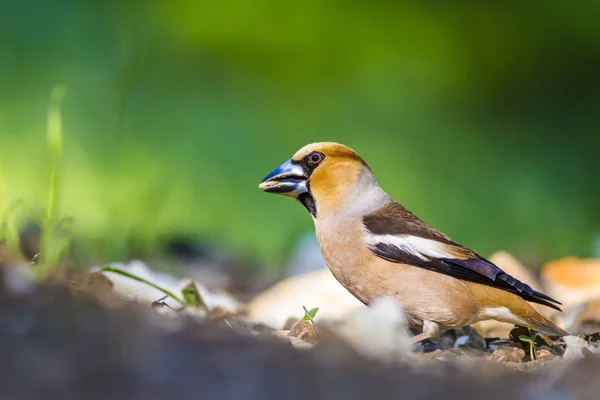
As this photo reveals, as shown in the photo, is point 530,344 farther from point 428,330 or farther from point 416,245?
point 416,245

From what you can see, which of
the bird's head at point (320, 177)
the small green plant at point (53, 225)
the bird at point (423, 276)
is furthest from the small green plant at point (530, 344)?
the small green plant at point (53, 225)

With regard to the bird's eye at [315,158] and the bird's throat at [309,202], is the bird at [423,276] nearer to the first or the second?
the bird's throat at [309,202]

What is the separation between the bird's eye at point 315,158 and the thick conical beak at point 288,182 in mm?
51

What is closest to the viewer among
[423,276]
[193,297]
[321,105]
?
[423,276]

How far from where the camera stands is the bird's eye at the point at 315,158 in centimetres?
301

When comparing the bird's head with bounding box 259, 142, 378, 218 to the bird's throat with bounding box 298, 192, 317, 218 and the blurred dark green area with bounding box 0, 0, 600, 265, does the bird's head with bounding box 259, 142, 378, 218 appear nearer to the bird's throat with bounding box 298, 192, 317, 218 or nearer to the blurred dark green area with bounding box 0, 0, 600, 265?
the bird's throat with bounding box 298, 192, 317, 218

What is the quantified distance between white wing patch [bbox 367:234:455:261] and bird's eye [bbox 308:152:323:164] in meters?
0.43

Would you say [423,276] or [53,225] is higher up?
[423,276]

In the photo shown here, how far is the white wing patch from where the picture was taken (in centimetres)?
266

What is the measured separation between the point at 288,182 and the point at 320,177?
124 millimetres

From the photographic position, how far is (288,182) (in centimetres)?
300

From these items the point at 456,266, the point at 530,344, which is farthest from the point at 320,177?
the point at 530,344

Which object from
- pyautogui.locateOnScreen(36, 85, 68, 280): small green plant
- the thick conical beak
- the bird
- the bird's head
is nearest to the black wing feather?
the bird

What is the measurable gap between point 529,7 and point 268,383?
6.62 metres
